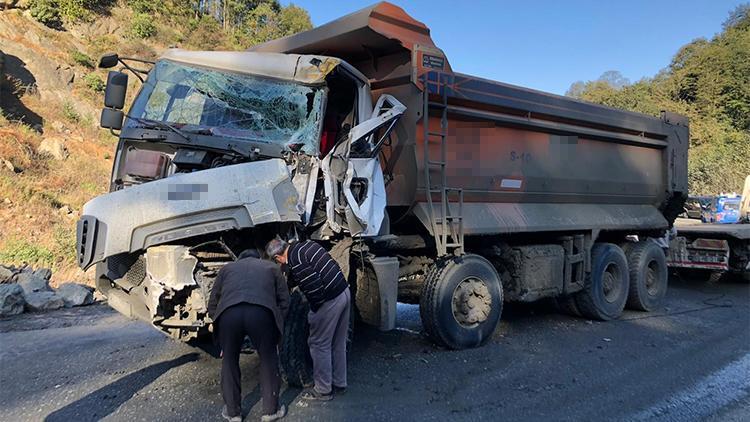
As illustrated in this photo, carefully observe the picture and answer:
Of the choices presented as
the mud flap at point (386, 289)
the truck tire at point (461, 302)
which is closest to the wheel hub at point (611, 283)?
the truck tire at point (461, 302)

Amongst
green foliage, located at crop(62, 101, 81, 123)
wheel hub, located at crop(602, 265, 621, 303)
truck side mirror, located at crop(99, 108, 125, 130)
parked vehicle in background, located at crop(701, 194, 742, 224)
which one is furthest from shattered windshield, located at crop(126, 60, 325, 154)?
parked vehicle in background, located at crop(701, 194, 742, 224)

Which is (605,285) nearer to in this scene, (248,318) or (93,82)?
(248,318)

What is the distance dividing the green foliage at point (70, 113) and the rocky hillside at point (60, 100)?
0.03m

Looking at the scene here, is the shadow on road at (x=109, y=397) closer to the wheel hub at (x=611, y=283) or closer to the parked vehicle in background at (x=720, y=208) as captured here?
→ the wheel hub at (x=611, y=283)

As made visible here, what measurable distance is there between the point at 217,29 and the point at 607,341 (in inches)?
1258

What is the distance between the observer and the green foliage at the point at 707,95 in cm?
3584

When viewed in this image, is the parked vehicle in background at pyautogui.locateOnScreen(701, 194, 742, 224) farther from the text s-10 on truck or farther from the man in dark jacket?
the man in dark jacket

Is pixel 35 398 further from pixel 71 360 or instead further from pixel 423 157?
pixel 423 157

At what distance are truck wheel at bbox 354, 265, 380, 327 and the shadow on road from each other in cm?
172

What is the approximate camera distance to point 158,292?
339 cm

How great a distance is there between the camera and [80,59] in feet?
71.1

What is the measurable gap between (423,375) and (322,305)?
1.31 m

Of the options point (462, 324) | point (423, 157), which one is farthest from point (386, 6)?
point (462, 324)

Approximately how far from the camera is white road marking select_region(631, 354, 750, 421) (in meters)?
3.84
